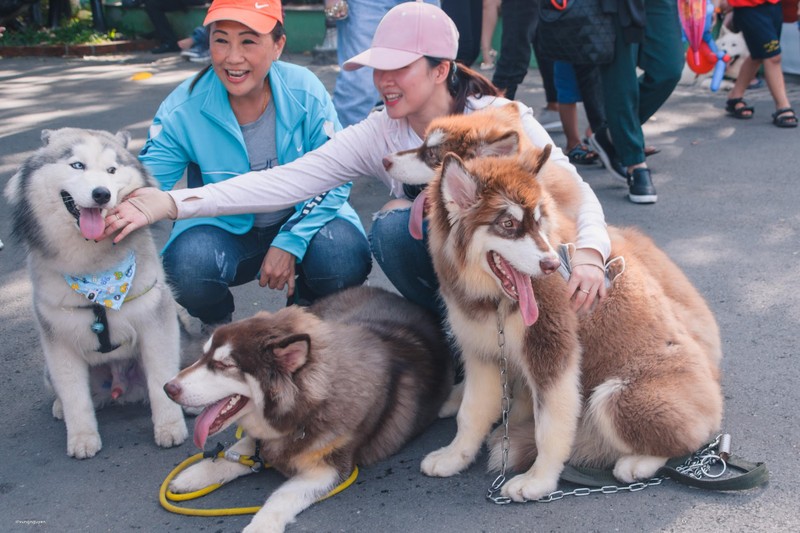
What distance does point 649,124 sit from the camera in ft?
25.2

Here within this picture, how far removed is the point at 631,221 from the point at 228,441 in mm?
3257

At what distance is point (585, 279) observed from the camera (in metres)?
2.73

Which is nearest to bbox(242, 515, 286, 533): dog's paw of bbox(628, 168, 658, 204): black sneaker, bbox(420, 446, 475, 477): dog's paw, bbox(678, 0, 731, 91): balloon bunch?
bbox(420, 446, 475, 477): dog's paw

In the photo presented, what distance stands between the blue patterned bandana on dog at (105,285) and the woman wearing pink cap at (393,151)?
21cm

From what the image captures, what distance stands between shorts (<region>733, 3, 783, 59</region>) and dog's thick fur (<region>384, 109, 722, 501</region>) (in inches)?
196

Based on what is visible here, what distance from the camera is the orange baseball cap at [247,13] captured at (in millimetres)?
3428

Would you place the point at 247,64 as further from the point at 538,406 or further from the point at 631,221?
the point at 631,221

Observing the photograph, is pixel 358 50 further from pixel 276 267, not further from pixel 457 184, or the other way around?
pixel 457 184

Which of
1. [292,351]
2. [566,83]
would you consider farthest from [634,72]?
[292,351]

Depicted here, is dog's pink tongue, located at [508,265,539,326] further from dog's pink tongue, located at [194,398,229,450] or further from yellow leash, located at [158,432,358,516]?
dog's pink tongue, located at [194,398,229,450]

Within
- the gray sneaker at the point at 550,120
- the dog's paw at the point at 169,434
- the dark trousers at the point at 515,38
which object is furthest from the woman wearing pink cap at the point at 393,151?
the gray sneaker at the point at 550,120

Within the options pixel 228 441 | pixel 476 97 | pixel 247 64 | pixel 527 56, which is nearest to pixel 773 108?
pixel 527 56

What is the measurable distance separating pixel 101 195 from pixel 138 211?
162 mm

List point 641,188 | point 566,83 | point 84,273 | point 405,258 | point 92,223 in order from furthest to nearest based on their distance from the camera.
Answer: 1. point 566,83
2. point 641,188
3. point 405,258
4. point 84,273
5. point 92,223
